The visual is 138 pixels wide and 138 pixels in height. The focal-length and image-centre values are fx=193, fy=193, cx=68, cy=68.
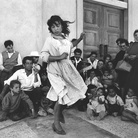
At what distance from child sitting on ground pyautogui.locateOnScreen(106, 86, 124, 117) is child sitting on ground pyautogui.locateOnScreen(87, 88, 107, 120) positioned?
0.16 metres

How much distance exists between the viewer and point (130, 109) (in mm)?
3309

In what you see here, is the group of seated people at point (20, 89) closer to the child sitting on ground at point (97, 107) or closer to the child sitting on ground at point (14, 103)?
the child sitting on ground at point (14, 103)

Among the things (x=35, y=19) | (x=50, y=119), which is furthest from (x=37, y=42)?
(x=50, y=119)

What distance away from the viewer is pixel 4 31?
4.67 meters

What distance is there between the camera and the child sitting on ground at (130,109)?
3215mm

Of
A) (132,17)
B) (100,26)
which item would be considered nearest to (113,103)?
(100,26)

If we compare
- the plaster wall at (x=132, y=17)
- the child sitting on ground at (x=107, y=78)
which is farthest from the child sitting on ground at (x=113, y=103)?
the plaster wall at (x=132, y=17)

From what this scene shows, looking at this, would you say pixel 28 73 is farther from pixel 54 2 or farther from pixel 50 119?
pixel 54 2

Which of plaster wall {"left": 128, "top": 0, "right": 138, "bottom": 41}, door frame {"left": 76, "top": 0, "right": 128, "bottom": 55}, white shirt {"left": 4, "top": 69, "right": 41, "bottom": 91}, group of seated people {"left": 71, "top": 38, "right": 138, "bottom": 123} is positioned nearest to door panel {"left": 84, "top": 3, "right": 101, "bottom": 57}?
door frame {"left": 76, "top": 0, "right": 128, "bottom": 55}

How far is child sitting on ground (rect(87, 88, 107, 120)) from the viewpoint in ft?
10.9

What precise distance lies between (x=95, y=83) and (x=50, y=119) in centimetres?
147

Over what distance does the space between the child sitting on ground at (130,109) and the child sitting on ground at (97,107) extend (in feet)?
1.13

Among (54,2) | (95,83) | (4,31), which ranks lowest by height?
(95,83)

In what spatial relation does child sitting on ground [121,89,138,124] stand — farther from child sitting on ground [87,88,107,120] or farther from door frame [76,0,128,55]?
door frame [76,0,128,55]
